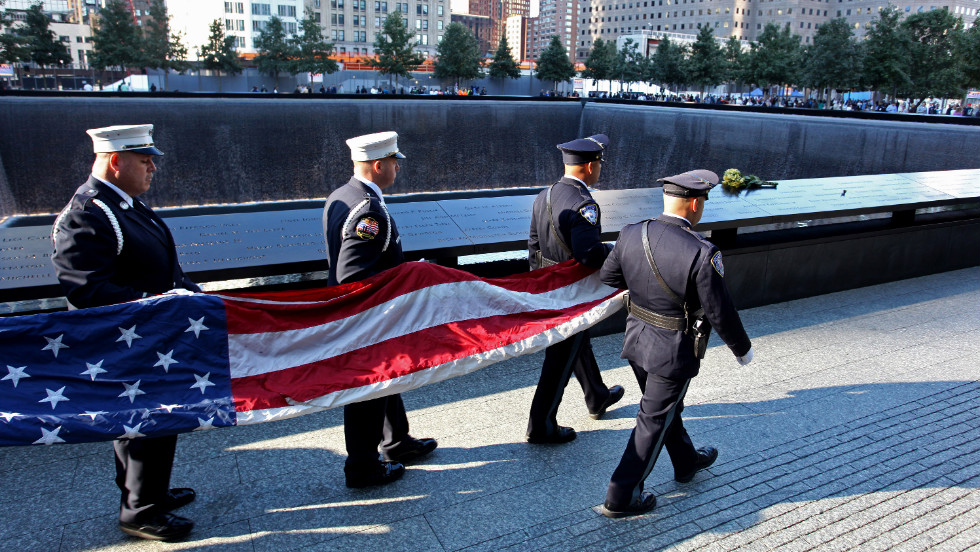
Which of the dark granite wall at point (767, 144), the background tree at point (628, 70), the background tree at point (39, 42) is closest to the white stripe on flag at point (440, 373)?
the dark granite wall at point (767, 144)

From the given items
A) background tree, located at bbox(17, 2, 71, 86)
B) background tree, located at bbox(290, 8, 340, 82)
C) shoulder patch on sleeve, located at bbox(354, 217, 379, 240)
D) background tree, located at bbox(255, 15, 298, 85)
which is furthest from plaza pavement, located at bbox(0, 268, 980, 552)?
background tree, located at bbox(255, 15, 298, 85)

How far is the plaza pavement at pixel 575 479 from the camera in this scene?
3.02 meters

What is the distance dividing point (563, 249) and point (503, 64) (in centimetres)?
5092

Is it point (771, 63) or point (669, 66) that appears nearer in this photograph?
point (771, 63)

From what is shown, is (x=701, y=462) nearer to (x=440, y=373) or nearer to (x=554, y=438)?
(x=554, y=438)

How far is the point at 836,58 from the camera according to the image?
3403cm

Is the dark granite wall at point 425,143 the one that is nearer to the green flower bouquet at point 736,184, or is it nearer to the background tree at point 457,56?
the green flower bouquet at point 736,184

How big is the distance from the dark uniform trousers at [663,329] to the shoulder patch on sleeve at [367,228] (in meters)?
1.20

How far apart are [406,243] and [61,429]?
7.84ft

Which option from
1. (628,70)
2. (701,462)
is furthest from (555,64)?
(701,462)

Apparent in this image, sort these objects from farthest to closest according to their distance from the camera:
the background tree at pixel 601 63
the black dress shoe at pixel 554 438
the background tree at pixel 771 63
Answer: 1. the background tree at pixel 601 63
2. the background tree at pixel 771 63
3. the black dress shoe at pixel 554 438

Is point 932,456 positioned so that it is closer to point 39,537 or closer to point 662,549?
point 662,549

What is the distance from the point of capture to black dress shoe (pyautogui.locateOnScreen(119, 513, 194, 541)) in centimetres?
288

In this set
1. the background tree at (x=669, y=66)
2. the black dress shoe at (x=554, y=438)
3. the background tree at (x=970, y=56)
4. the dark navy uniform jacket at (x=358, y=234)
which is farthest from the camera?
the background tree at (x=669, y=66)
